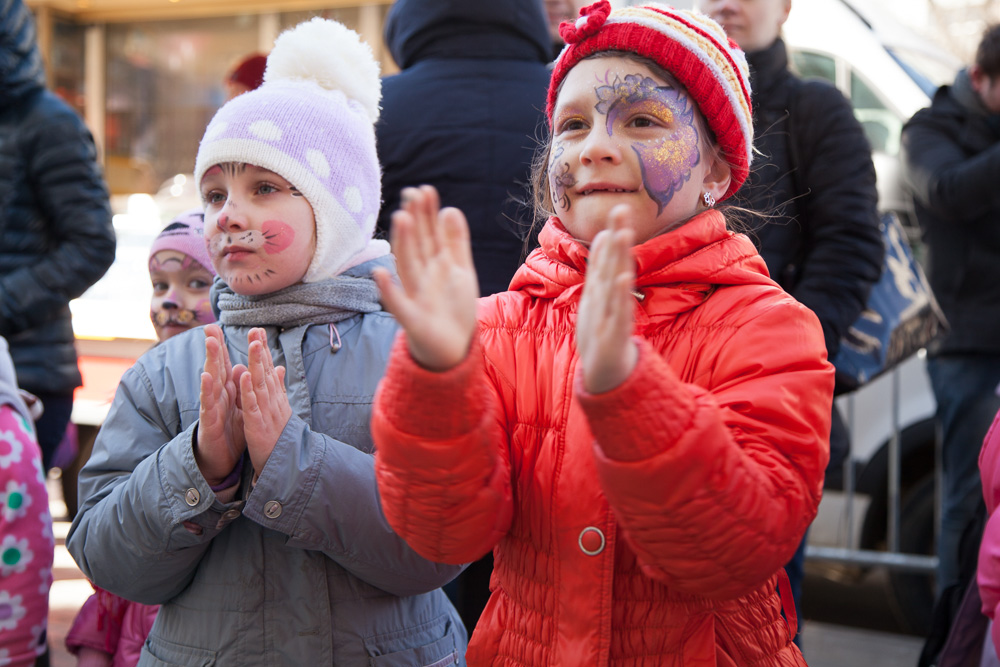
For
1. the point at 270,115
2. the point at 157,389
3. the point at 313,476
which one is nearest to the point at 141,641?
the point at 157,389

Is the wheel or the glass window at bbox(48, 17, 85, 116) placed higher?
the glass window at bbox(48, 17, 85, 116)

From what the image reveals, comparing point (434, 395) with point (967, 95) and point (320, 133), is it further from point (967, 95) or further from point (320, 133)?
point (967, 95)

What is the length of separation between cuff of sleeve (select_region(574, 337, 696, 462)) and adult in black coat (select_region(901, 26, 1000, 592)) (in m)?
2.74

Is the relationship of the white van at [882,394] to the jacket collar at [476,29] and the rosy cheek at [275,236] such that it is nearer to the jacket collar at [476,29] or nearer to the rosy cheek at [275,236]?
the jacket collar at [476,29]

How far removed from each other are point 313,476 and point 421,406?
57 cm

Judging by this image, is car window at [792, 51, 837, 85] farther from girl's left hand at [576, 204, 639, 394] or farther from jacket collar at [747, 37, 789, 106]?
girl's left hand at [576, 204, 639, 394]

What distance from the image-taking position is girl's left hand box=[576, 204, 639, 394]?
3.93ft

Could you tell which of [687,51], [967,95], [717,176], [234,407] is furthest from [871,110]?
[234,407]

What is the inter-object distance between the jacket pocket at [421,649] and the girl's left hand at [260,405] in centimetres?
42

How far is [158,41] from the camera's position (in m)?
10.3

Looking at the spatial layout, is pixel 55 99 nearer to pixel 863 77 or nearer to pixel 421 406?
pixel 421 406

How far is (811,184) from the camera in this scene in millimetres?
2744

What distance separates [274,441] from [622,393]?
→ 0.78 meters

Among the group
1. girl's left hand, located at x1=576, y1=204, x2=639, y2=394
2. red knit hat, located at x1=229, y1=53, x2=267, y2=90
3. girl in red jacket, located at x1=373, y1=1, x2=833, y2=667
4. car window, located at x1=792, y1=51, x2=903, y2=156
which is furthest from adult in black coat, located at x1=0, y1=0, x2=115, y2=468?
car window, located at x1=792, y1=51, x2=903, y2=156
